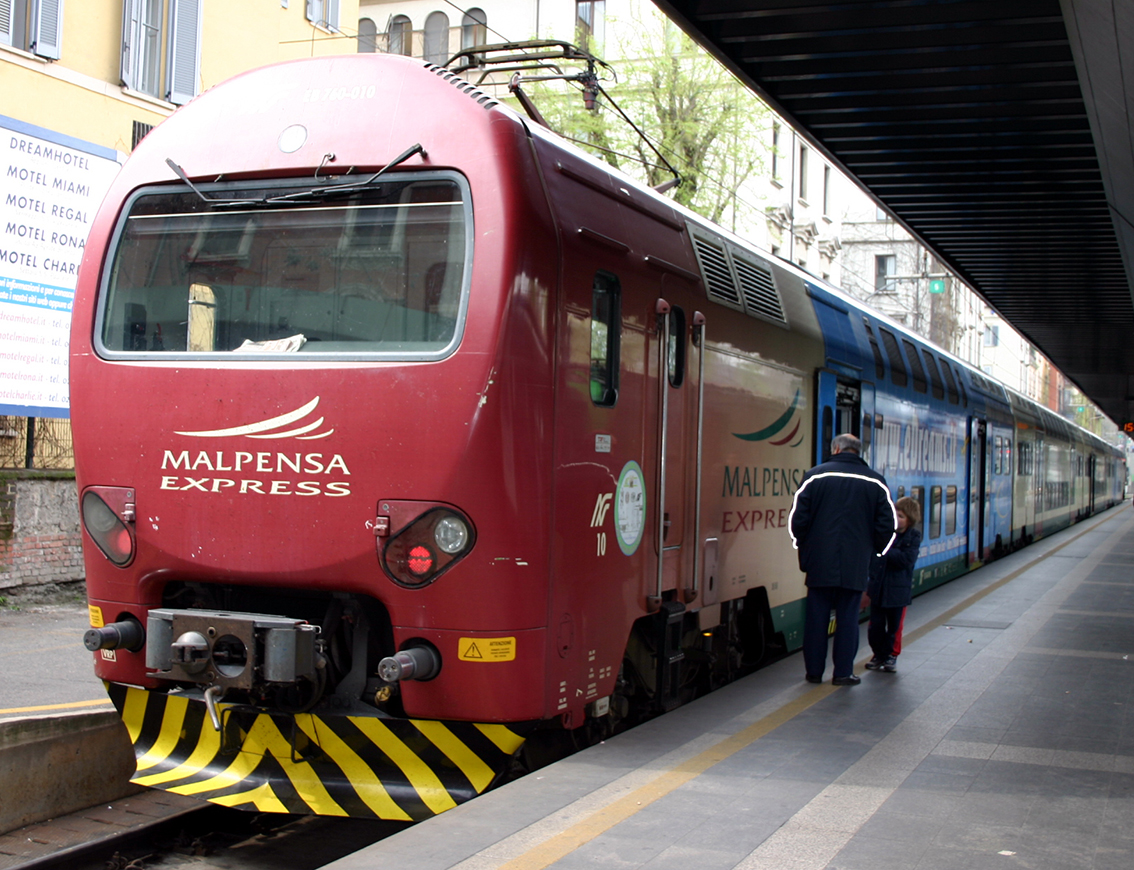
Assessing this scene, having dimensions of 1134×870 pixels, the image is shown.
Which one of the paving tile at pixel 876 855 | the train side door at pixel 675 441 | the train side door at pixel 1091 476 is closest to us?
the paving tile at pixel 876 855

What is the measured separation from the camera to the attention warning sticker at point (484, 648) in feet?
16.1

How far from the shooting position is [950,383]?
1478cm

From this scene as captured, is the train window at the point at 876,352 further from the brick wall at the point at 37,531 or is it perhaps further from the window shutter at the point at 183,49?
the window shutter at the point at 183,49

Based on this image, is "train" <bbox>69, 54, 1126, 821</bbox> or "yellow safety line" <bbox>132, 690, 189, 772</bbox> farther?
"yellow safety line" <bbox>132, 690, 189, 772</bbox>

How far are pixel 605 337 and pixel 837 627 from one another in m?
3.17

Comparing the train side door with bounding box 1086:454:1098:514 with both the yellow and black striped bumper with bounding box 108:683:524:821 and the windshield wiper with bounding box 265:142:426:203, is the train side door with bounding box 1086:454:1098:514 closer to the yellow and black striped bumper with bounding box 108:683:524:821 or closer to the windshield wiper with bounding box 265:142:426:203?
the yellow and black striped bumper with bounding box 108:683:524:821

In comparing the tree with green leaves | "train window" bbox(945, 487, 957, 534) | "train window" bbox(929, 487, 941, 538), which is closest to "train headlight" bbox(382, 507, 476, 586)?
"train window" bbox(929, 487, 941, 538)

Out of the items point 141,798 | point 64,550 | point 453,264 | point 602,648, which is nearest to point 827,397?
point 602,648

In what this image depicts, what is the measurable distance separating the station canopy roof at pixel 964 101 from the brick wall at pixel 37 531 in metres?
7.74

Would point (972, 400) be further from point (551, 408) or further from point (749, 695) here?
point (551, 408)

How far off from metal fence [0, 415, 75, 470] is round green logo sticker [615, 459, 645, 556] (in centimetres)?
801

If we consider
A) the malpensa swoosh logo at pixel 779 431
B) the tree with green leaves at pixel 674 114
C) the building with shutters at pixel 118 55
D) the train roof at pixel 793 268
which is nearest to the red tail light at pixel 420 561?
the train roof at pixel 793 268

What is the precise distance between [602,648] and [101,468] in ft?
7.97

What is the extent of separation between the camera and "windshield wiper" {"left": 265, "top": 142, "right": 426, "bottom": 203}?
5145 mm
